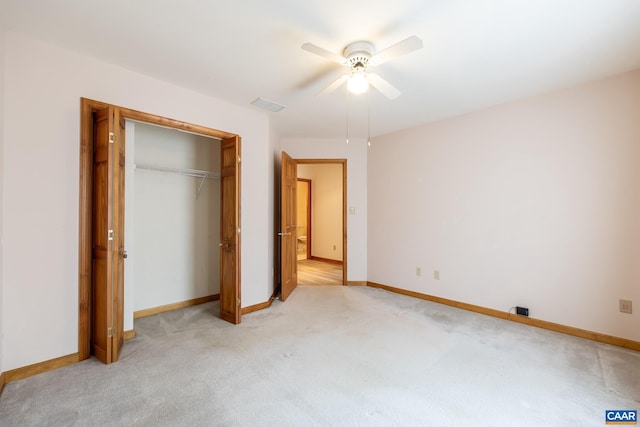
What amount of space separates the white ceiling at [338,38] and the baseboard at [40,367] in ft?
7.99

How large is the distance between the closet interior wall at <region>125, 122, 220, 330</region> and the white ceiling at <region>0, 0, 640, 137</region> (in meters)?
1.03

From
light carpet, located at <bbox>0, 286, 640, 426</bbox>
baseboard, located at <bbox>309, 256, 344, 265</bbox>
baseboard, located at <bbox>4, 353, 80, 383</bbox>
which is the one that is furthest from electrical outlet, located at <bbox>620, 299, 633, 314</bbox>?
baseboard, located at <bbox>309, 256, 344, 265</bbox>

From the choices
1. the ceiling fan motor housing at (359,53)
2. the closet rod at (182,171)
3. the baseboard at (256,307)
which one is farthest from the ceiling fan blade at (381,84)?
the baseboard at (256,307)

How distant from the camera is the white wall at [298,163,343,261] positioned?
7105 mm

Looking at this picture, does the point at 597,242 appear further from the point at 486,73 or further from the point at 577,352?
the point at 486,73

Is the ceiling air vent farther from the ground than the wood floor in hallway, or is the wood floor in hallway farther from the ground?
the ceiling air vent

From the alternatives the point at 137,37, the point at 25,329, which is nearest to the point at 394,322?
the point at 25,329

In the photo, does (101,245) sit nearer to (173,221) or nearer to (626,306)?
(173,221)

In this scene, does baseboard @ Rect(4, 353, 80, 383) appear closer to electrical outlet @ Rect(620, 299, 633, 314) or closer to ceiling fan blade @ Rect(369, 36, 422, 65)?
ceiling fan blade @ Rect(369, 36, 422, 65)

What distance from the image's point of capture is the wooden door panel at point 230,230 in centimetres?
313

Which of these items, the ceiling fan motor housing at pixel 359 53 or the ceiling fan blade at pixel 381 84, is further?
the ceiling fan blade at pixel 381 84

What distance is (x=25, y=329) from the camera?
2.10m

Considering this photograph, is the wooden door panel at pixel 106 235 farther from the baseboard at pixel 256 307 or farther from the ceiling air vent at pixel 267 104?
the ceiling air vent at pixel 267 104

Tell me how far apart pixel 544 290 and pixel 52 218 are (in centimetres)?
→ 466
